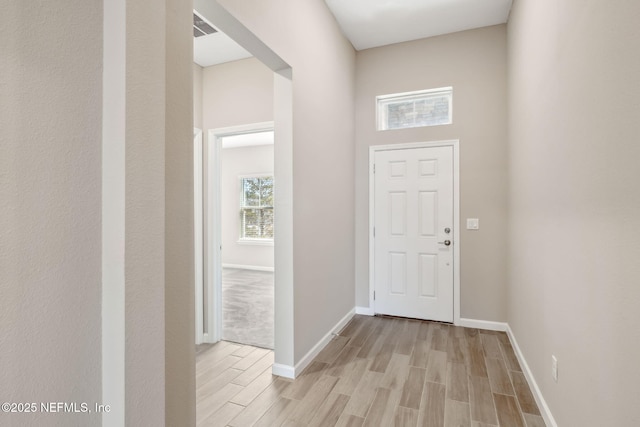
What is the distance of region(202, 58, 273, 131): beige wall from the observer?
326 cm

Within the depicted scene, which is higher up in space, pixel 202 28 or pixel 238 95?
pixel 202 28

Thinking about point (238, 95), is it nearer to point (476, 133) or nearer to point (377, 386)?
point (476, 133)

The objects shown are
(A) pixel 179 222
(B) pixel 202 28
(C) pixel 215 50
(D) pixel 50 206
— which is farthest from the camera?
(C) pixel 215 50

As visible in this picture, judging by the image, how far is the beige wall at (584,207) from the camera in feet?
3.58

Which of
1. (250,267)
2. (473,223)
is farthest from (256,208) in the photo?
(473,223)

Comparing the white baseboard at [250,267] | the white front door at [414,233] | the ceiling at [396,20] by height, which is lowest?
the white baseboard at [250,267]

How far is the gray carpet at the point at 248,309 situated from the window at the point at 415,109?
2.80m

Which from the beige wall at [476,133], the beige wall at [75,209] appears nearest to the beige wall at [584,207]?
the beige wall at [476,133]

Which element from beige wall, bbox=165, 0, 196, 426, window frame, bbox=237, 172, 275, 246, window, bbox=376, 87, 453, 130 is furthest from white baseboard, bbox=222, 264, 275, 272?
beige wall, bbox=165, 0, 196, 426

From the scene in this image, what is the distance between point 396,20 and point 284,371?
3.60m

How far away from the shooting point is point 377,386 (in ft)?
7.71

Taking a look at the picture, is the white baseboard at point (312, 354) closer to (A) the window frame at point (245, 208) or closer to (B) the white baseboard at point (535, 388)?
(B) the white baseboard at point (535, 388)

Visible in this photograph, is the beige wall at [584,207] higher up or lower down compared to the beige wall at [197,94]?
lower down

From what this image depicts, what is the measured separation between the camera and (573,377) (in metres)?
1.55
